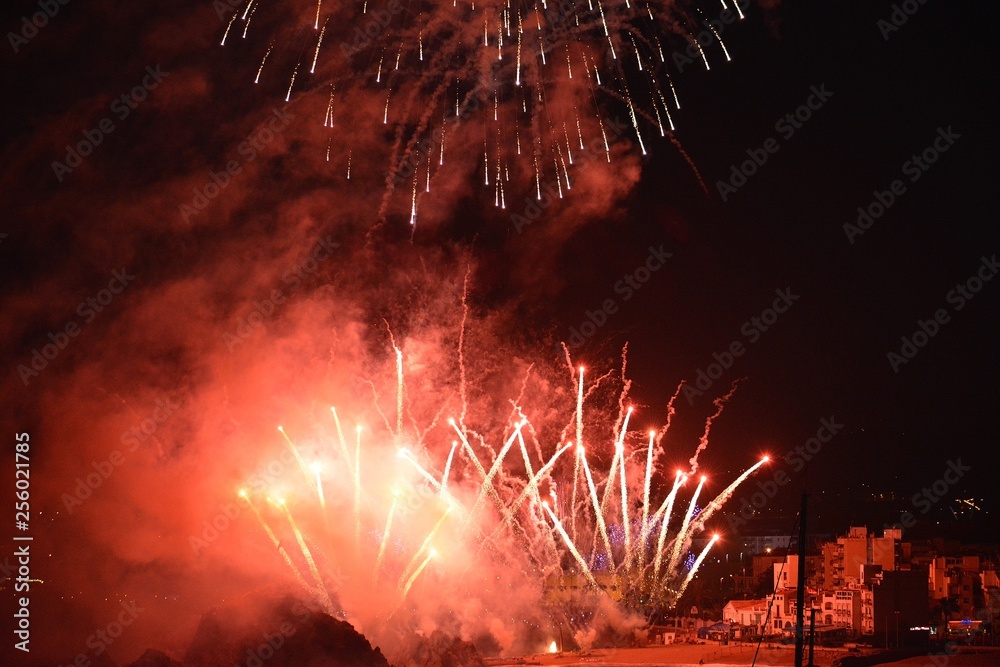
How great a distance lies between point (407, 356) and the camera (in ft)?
88.3

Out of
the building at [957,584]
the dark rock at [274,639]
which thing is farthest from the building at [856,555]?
the dark rock at [274,639]

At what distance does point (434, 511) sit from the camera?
98.3 feet

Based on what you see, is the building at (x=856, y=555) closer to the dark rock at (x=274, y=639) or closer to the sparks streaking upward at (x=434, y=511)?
the sparks streaking upward at (x=434, y=511)

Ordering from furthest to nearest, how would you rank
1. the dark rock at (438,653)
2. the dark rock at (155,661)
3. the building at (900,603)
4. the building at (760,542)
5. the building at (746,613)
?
the building at (760,542), the building at (746,613), the building at (900,603), the dark rock at (438,653), the dark rock at (155,661)

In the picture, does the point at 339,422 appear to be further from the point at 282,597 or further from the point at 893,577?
→ the point at 893,577

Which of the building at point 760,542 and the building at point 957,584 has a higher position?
the building at point 957,584

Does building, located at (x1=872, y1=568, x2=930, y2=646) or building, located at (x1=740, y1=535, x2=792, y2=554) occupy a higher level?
building, located at (x1=872, y1=568, x2=930, y2=646)

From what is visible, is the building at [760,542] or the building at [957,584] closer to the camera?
the building at [957,584]

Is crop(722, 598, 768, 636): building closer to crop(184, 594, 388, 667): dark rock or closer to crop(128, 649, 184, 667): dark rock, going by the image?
crop(184, 594, 388, 667): dark rock

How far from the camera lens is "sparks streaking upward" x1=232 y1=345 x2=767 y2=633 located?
2769 centimetres

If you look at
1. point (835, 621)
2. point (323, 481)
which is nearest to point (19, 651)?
point (323, 481)

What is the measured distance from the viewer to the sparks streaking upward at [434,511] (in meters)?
27.7

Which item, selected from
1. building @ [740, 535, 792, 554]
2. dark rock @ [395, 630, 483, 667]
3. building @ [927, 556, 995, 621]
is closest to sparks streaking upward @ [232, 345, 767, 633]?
dark rock @ [395, 630, 483, 667]

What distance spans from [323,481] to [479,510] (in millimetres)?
5064
